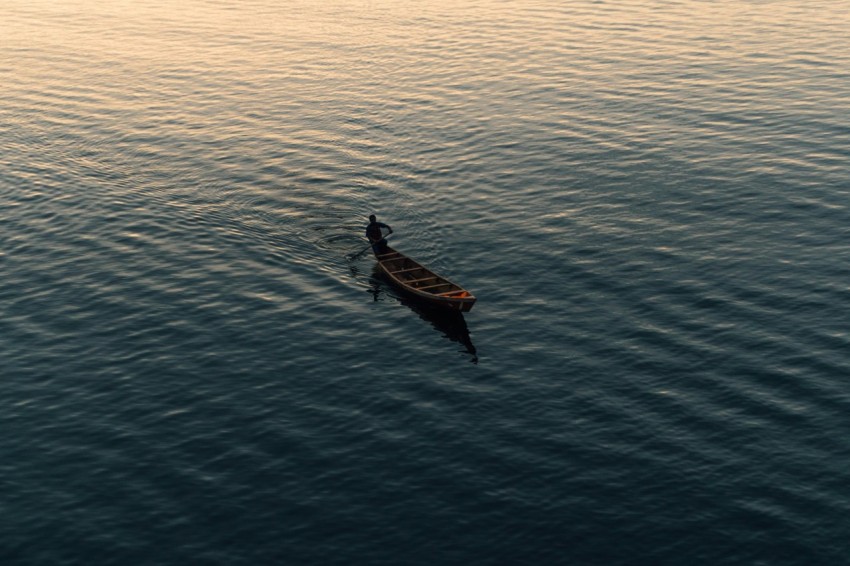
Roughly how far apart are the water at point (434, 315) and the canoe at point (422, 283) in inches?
49.7

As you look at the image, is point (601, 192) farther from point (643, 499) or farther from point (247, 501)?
point (247, 501)

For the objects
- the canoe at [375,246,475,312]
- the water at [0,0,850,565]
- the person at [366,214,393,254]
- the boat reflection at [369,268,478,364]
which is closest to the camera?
the water at [0,0,850,565]

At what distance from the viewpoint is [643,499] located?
47.5 metres

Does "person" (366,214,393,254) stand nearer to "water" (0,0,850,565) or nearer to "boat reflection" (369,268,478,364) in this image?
"boat reflection" (369,268,478,364)

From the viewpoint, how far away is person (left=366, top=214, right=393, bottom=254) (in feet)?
235

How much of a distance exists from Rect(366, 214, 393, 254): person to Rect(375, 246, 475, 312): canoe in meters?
0.37

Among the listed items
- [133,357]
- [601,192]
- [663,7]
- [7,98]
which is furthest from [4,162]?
[663,7]

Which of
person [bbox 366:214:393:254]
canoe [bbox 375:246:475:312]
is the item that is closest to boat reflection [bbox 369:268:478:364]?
canoe [bbox 375:246:475:312]

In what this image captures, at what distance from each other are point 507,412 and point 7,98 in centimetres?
8332

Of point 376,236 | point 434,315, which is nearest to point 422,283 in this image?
point 434,315

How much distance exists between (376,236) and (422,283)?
6378 mm

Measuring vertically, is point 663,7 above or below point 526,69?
above

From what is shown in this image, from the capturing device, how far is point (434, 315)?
65938 mm

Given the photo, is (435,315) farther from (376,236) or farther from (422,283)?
(376,236)
